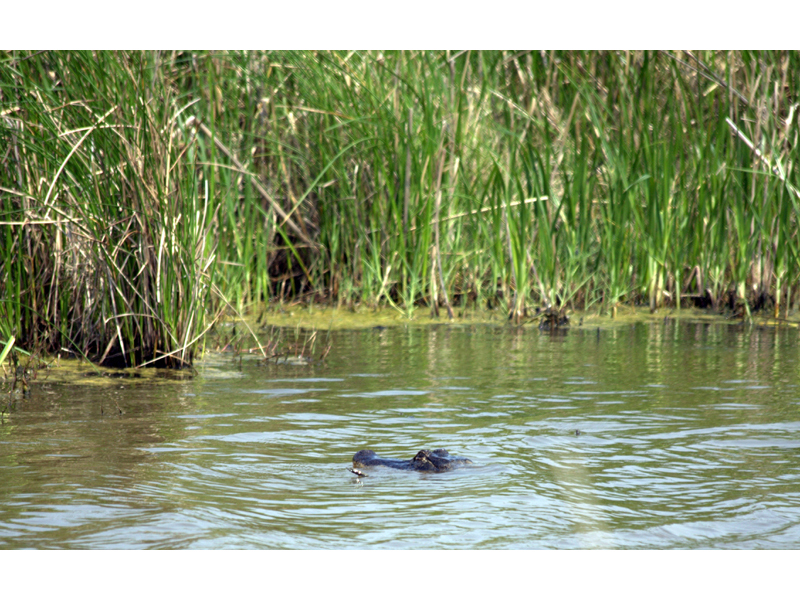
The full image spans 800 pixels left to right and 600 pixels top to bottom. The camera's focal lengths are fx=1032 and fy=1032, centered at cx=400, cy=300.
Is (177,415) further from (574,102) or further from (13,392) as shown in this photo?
(574,102)

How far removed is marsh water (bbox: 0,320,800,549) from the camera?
298cm

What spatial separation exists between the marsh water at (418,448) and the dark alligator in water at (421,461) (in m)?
0.03

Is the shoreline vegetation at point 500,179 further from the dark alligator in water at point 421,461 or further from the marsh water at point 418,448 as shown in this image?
the dark alligator in water at point 421,461

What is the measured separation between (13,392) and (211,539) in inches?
93.0

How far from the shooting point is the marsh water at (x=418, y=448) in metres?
2.98

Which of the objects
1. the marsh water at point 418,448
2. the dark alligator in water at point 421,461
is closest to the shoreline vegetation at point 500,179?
the marsh water at point 418,448

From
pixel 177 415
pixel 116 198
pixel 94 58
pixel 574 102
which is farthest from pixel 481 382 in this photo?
pixel 574 102

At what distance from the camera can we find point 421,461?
140 inches

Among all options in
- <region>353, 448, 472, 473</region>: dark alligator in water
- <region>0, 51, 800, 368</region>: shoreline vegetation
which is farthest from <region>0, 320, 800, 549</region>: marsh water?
<region>0, 51, 800, 368</region>: shoreline vegetation

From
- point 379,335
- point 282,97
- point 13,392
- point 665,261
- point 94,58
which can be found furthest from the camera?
point 282,97

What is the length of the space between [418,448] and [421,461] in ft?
1.43

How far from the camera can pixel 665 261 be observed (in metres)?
7.39

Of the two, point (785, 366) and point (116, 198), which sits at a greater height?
point (116, 198)

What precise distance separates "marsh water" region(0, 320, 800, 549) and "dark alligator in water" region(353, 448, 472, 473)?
35 millimetres
